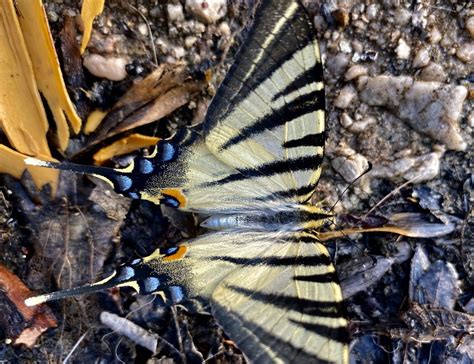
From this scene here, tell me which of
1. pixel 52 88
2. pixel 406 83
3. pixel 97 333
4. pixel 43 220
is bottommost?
pixel 97 333

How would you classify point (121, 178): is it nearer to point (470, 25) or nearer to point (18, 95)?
point (18, 95)

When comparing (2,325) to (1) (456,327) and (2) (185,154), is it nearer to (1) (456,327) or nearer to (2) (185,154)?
(2) (185,154)

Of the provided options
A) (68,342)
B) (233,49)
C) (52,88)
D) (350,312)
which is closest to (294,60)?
(233,49)

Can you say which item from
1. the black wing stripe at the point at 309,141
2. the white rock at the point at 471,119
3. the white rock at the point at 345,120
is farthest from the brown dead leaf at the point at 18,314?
the white rock at the point at 471,119

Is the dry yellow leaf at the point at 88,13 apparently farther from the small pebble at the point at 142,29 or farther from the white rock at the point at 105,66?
the small pebble at the point at 142,29

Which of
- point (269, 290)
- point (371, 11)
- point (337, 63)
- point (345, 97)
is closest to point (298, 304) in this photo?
point (269, 290)

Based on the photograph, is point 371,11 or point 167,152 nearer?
point 167,152
